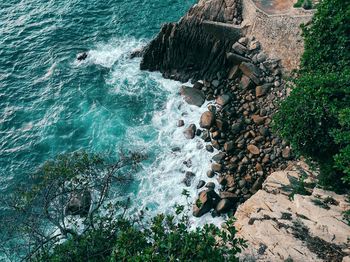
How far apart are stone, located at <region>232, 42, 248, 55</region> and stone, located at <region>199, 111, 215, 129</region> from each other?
7227 millimetres

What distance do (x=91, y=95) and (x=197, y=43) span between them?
13090 mm

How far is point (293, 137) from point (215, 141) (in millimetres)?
10181

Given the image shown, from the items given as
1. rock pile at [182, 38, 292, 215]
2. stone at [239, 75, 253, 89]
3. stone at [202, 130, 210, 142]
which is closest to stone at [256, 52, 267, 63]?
rock pile at [182, 38, 292, 215]

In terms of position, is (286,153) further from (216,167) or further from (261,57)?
(261,57)

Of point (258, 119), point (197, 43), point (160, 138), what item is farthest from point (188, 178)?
point (197, 43)

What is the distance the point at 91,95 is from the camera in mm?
42438

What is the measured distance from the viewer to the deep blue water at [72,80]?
38219 mm

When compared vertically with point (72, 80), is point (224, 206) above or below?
below

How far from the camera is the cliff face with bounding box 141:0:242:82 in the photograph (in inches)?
1564

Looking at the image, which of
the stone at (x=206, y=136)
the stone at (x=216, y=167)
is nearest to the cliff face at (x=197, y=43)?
the stone at (x=206, y=136)

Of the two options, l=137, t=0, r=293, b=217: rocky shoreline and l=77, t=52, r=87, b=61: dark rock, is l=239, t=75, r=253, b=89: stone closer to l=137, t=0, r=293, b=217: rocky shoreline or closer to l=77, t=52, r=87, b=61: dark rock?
l=137, t=0, r=293, b=217: rocky shoreline

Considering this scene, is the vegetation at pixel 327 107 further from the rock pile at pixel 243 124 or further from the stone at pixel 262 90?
the stone at pixel 262 90

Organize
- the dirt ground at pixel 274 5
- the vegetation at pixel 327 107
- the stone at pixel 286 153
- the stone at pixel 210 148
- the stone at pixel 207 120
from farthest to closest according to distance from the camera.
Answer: the dirt ground at pixel 274 5 → the stone at pixel 207 120 → the stone at pixel 210 148 → the stone at pixel 286 153 → the vegetation at pixel 327 107

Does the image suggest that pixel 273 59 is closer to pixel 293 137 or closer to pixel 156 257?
pixel 293 137
